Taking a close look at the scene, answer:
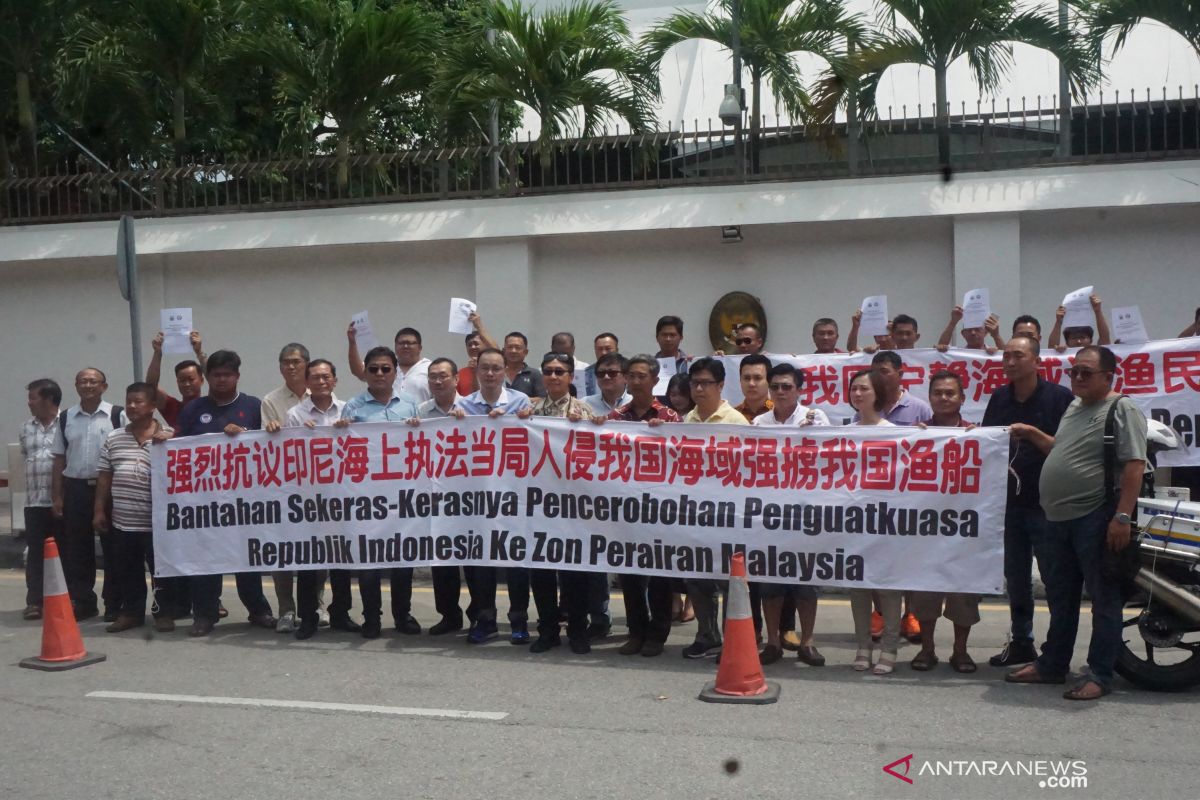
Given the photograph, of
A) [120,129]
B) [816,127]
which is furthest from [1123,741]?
[120,129]

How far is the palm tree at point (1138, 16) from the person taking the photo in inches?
517

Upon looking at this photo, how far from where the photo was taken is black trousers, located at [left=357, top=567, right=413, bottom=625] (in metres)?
8.60

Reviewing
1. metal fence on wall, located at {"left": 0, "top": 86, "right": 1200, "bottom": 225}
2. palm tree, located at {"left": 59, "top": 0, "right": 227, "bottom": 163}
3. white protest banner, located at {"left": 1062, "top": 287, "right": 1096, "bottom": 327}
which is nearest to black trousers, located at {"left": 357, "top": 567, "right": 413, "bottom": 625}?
white protest banner, located at {"left": 1062, "top": 287, "right": 1096, "bottom": 327}

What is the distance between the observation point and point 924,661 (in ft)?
24.5

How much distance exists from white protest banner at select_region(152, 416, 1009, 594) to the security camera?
23.5 ft

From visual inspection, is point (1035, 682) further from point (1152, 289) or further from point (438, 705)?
point (1152, 289)

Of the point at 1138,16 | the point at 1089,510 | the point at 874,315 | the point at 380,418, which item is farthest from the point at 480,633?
the point at 1138,16

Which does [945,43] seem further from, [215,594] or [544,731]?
[544,731]

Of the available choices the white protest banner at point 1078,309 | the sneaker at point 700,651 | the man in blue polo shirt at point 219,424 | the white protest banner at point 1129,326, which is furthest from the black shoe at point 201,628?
the white protest banner at point 1129,326

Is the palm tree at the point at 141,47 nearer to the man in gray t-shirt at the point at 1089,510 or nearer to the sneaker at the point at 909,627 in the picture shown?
the sneaker at the point at 909,627

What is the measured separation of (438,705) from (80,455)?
4180 millimetres

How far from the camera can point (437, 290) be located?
50.1 feet

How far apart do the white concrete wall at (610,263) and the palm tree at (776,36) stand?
3.88 ft

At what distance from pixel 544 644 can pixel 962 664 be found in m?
2.50
